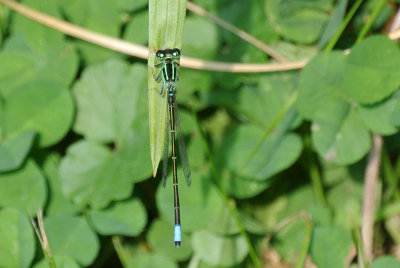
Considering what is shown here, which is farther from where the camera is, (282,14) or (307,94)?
(282,14)

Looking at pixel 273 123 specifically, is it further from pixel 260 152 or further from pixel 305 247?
pixel 305 247

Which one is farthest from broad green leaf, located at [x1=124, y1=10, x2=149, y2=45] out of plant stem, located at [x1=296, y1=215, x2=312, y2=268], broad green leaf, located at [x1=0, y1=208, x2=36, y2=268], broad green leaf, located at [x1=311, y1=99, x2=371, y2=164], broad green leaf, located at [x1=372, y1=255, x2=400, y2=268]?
broad green leaf, located at [x1=372, y1=255, x2=400, y2=268]

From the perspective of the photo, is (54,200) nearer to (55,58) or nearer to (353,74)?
(55,58)

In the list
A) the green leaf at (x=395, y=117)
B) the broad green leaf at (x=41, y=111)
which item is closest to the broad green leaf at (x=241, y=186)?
the green leaf at (x=395, y=117)

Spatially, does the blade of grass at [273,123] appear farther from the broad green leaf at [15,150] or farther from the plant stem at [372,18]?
the broad green leaf at [15,150]

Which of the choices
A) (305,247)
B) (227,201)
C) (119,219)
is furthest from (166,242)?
(305,247)

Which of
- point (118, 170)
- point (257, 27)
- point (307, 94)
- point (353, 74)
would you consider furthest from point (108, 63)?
point (353, 74)

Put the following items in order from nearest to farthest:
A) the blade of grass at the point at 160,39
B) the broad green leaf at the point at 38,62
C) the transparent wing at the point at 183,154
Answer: the blade of grass at the point at 160,39 < the transparent wing at the point at 183,154 < the broad green leaf at the point at 38,62

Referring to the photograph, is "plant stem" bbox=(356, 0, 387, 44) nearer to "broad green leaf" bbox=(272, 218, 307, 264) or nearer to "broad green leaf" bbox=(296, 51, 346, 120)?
"broad green leaf" bbox=(296, 51, 346, 120)
